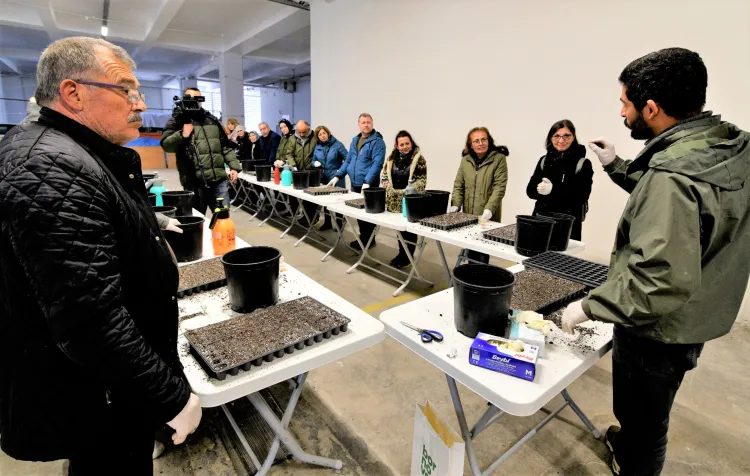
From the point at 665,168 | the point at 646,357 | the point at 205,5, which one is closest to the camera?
the point at 665,168

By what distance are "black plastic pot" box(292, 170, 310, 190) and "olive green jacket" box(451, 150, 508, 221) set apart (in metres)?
1.70

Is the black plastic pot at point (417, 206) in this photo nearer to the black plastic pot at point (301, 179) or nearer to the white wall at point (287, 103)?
the black plastic pot at point (301, 179)

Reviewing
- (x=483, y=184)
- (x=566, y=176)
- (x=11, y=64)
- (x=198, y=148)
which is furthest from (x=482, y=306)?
(x=11, y=64)

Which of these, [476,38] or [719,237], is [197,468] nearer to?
[719,237]

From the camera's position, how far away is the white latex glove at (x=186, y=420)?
84 cm

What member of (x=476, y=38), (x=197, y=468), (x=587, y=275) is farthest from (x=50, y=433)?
(x=476, y=38)

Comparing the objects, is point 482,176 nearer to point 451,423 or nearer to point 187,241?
→ point 451,423

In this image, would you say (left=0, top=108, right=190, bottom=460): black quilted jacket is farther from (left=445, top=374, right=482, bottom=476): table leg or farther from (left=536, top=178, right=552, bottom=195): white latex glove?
(left=536, top=178, right=552, bottom=195): white latex glove

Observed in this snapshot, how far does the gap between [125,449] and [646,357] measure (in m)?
1.41

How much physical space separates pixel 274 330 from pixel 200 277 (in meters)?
0.57

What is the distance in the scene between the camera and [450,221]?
102 inches

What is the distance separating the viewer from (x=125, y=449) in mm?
953

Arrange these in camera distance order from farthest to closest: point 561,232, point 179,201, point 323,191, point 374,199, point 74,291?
1. point 323,191
2. point 374,199
3. point 179,201
4. point 561,232
5. point 74,291

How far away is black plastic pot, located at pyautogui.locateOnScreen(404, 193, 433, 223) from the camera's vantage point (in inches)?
107
